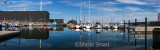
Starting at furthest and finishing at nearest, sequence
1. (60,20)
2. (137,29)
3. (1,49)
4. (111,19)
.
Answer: (60,20)
(111,19)
(137,29)
(1,49)

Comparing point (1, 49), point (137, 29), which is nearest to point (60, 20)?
point (137, 29)

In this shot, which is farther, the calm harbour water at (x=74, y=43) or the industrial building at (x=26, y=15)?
the industrial building at (x=26, y=15)

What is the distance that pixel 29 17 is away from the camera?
167250 millimetres

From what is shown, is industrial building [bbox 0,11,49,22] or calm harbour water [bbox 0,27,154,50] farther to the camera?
industrial building [bbox 0,11,49,22]

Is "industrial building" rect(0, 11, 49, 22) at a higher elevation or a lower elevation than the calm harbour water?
higher

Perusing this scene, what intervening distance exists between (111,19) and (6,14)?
446ft

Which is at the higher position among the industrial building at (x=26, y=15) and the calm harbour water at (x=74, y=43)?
the industrial building at (x=26, y=15)

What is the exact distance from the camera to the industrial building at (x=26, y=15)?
165500mm

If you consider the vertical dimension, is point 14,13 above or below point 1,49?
above

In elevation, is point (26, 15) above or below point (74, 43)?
above

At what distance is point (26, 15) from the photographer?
168 meters

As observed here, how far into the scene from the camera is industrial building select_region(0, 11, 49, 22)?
543 feet

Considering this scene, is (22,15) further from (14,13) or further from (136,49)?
(136,49)

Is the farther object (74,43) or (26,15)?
(26,15)
